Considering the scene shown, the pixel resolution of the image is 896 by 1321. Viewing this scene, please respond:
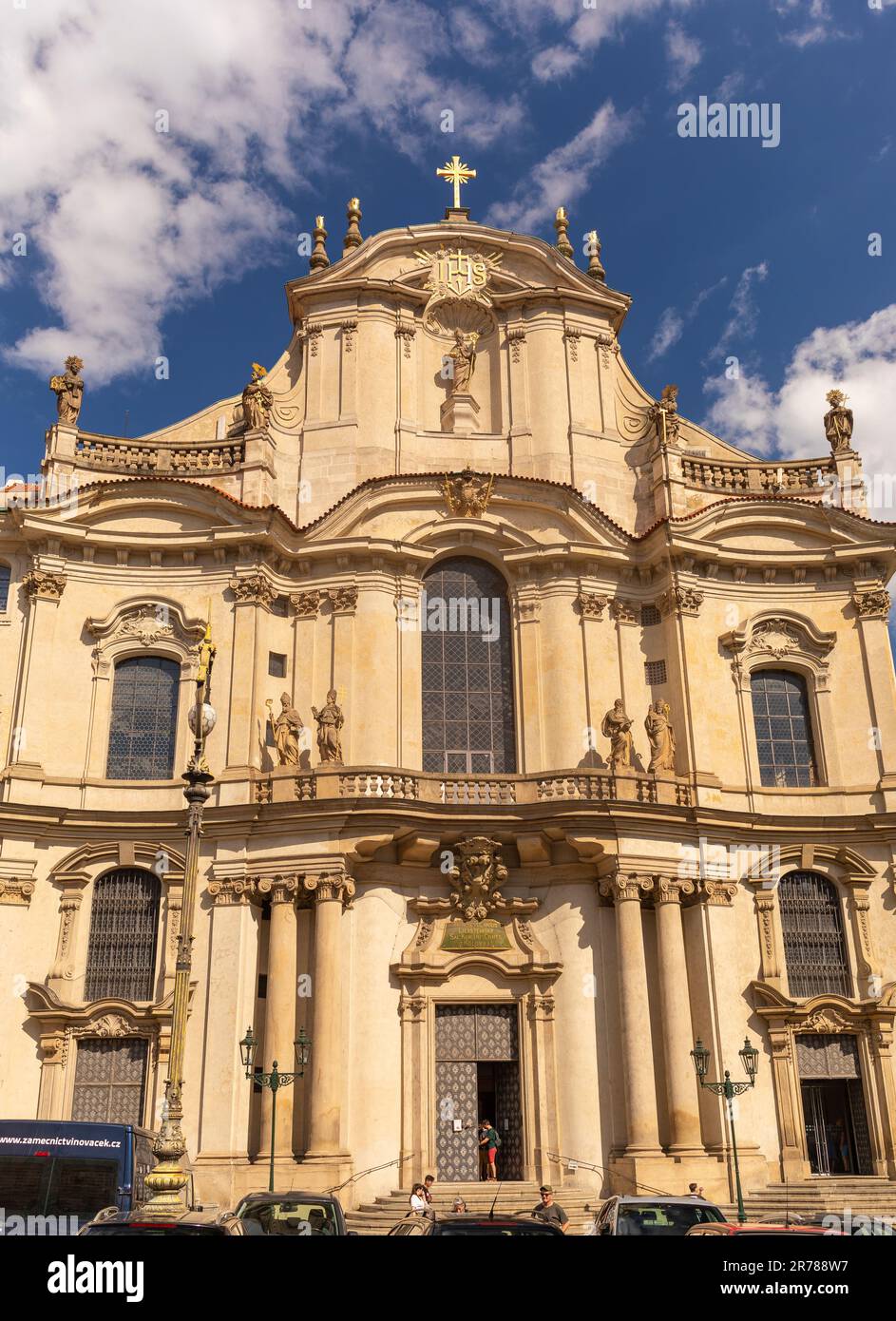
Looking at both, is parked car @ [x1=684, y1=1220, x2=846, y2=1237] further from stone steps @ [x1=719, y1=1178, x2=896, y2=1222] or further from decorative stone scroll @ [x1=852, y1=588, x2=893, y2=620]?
decorative stone scroll @ [x1=852, y1=588, x2=893, y2=620]

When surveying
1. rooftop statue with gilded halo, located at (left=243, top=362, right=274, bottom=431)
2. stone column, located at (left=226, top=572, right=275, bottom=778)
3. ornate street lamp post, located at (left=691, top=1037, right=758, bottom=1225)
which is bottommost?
ornate street lamp post, located at (left=691, top=1037, right=758, bottom=1225)

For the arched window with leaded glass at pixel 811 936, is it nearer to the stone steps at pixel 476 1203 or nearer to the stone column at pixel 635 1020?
the stone column at pixel 635 1020

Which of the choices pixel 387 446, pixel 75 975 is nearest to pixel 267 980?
pixel 75 975

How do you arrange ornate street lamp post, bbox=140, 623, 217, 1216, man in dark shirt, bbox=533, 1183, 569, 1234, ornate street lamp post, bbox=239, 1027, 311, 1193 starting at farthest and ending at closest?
1. ornate street lamp post, bbox=239, 1027, 311, 1193
2. man in dark shirt, bbox=533, 1183, 569, 1234
3. ornate street lamp post, bbox=140, 623, 217, 1216

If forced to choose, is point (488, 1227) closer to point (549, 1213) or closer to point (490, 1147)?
point (549, 1213)

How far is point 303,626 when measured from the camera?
2891 centimetres

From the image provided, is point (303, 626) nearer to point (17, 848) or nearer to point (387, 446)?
point (387, 446)

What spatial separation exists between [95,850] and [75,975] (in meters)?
2.60

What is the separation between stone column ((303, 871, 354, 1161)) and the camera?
2320cm

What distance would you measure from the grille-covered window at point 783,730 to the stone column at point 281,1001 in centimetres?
1170

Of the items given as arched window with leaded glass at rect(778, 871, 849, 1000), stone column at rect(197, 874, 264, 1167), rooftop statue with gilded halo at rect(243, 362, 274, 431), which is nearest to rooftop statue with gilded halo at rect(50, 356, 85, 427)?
rooftop statue with gilded halo at rect(243, 362, 274, 431)

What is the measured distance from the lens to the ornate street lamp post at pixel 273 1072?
72.1ft

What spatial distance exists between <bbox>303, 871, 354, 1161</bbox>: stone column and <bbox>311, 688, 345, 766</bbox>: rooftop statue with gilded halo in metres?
2.65

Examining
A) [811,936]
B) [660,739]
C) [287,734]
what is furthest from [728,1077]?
[287,734]
